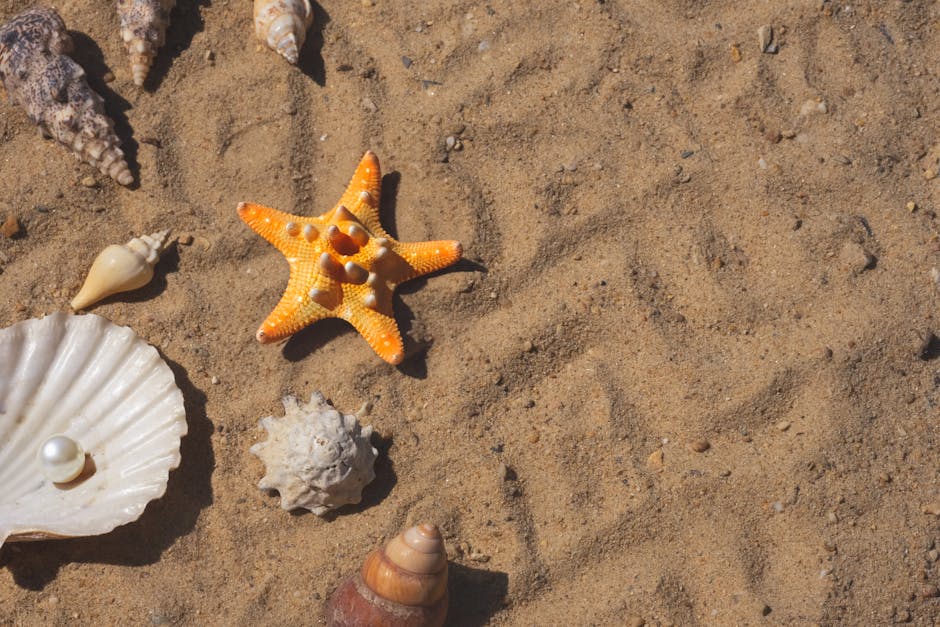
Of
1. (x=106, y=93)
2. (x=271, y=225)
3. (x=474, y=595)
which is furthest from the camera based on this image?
(x=106, y=93)

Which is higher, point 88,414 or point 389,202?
point 389,202

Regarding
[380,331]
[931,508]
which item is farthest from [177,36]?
[931,508]

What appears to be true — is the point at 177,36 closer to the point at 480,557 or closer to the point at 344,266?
the point at 344,266

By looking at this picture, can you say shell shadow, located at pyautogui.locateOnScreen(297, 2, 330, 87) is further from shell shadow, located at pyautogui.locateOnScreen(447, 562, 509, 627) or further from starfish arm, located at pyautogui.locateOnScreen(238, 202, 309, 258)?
shell shadow, located at pyautogui.locateOnScreen(447, 562, 509, 627)

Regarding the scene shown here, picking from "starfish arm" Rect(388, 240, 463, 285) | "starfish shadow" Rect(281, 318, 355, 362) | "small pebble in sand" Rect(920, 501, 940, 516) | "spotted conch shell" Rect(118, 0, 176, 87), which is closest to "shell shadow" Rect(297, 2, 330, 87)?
"spotted conch shell" Rect(118, 0, 176, 87)

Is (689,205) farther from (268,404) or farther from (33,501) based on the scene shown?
(33,501)

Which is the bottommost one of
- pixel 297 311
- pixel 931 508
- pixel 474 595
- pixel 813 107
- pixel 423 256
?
pixel 474 595

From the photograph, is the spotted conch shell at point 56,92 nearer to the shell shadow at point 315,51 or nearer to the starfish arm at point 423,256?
the shell shadow at point 315,51
